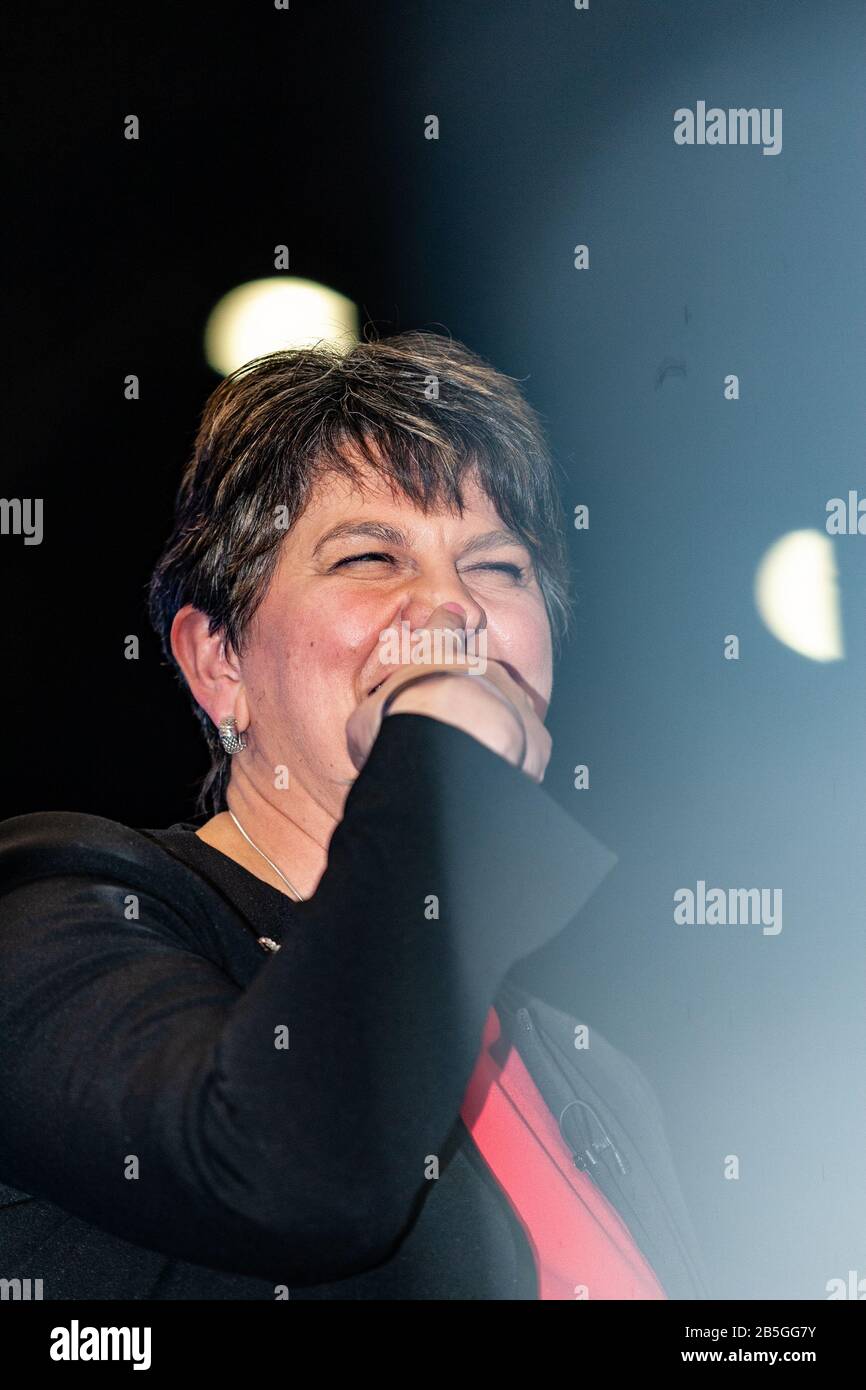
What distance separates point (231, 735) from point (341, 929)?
55 centimetres

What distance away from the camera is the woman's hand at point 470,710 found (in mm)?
681

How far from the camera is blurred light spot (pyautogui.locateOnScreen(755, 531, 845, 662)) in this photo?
1.70 meters

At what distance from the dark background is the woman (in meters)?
0.45

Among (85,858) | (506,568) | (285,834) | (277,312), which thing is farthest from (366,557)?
(277,312)

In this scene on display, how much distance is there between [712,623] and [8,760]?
98 cm

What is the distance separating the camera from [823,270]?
1.66 metres

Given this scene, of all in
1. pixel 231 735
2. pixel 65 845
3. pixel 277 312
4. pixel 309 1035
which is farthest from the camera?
pixel 277 312

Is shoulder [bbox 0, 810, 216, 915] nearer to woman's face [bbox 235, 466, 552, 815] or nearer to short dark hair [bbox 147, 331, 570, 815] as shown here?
woman's face [bbox 235, 466, 552, 815]

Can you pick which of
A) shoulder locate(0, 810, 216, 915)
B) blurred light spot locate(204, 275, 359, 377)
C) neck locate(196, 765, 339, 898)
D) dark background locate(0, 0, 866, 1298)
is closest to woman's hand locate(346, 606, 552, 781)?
shoulder locate(0, 810, 216, 915)

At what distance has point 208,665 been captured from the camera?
1.17 m

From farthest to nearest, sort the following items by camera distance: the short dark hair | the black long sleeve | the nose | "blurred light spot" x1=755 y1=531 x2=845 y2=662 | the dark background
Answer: "blurred light spot" x1=755 y1=531 x2=845 y2=662 < the dark background < the short dark hair < the nose < the black long sleeve

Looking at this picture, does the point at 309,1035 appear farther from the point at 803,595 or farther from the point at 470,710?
the point at 803,595

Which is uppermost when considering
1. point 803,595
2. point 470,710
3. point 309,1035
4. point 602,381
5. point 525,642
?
point 602,381

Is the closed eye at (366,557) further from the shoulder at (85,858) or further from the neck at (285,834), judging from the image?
the shoulder at (85,858)
